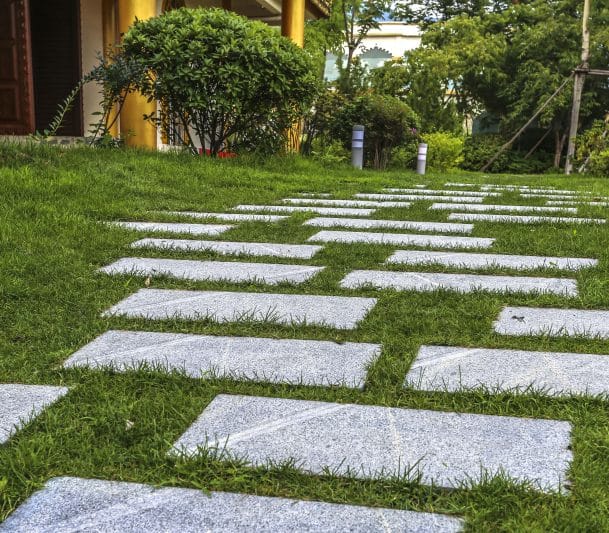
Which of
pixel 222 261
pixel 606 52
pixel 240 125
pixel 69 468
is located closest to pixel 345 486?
pixel 69 468

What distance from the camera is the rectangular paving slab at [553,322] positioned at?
7.30ft

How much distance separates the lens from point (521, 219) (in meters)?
4.55

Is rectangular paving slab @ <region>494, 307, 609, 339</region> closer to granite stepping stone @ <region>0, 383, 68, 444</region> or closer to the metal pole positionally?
granite stepping stone @ <region>0, 383, 68, 444</region>

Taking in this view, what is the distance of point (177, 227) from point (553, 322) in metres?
2.39

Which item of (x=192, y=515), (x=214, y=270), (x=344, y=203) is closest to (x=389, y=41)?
(x=344, y=203)

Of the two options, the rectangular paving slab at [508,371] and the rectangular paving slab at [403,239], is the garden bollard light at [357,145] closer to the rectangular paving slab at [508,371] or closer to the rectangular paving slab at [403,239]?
the rectangular paving slab at [403,239]

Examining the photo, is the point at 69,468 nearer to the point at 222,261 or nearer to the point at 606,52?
the point at 222,261

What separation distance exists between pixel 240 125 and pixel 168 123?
2.80ft

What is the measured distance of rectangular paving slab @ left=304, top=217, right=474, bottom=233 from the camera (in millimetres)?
4176

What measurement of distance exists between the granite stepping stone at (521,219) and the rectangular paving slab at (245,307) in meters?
2.18

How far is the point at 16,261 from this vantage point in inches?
118

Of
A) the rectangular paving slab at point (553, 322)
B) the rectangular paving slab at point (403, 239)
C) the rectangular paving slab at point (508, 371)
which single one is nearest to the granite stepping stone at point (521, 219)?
the rectangular paving slab at point (403, 239)

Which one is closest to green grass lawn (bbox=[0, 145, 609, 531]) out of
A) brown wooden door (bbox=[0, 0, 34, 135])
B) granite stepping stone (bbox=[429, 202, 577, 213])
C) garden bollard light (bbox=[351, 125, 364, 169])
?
granite stepping stone (bbox=[429, 202, 577, 213])

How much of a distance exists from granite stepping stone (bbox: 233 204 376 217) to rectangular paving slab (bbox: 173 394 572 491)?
3.14 metres
